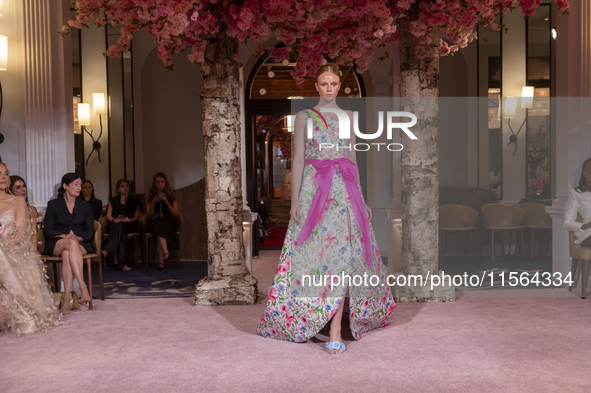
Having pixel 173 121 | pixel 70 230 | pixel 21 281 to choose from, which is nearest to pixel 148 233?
pixel 173 121

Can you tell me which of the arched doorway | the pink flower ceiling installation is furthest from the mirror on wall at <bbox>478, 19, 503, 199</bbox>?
the pink flower ceiling installation

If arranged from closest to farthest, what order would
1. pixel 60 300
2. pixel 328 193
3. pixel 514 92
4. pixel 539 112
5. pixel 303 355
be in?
pixel 303 355
pixel 328 193
pixel 60 300
pixel 514 92
pixel 539 112

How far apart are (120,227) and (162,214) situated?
53cm

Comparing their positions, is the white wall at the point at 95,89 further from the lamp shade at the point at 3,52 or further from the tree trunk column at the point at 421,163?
the tree trunk column at the point at 421,163

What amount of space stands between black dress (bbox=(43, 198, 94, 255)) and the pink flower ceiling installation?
1.44 metres

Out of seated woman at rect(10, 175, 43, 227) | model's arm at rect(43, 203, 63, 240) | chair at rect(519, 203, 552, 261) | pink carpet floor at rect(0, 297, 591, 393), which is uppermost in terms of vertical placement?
seated woman at rect(10, 175, 43, 227)

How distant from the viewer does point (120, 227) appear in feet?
22.5

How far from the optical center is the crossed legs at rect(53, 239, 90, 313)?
454cm

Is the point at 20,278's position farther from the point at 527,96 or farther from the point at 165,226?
the point at 527,96

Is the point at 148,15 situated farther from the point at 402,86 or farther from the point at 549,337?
the point at 549,337

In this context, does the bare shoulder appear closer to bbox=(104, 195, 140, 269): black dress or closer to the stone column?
the stone column

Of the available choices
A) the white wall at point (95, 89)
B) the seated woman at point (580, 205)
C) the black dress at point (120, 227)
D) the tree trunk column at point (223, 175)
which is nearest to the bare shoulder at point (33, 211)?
the tree trunk column at point (223, 175)

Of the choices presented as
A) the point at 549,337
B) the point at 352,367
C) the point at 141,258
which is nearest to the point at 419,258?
the point at 549,337

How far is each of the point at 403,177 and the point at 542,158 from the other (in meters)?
3.96
